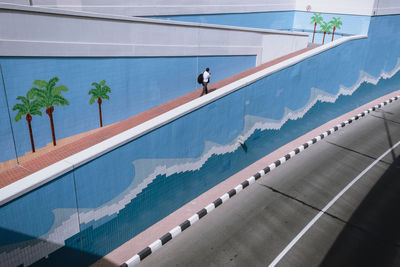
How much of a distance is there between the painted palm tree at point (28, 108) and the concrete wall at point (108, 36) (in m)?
1.51

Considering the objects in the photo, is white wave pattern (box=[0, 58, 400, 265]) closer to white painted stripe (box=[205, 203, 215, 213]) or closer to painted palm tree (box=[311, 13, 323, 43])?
white painted stripe (box=[205, 203, 215, 213])

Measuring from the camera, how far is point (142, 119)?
13742 millimetres

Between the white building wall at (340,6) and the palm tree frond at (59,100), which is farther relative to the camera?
the white building wall at (340,6)

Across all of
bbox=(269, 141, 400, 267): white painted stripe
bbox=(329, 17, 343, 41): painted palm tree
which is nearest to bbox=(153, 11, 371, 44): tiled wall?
bbox=(329, 17, 343, 41): painted palm tree

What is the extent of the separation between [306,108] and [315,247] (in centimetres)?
842

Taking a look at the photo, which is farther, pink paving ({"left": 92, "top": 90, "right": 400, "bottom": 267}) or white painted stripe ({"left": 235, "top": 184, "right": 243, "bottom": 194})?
white painted stripe ({"left": 235, "top": 184, "right": 243, "bottom": 194})

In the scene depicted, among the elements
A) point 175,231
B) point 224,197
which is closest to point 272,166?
point 224,197

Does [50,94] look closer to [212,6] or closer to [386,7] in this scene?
[212,6]

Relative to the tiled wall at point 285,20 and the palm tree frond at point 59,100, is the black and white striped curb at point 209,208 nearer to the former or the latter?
the palm tree frond at point 59,100

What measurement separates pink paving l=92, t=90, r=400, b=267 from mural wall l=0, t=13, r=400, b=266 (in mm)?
199

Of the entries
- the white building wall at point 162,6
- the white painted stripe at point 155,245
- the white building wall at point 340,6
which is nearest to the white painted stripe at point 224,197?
the white painted stripe at point 155,245

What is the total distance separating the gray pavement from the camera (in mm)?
9180

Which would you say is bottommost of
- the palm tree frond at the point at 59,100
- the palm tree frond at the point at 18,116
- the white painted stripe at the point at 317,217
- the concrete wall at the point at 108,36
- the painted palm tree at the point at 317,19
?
the white painted stripe at the point at 317,217

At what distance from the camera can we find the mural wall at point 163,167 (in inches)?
289
